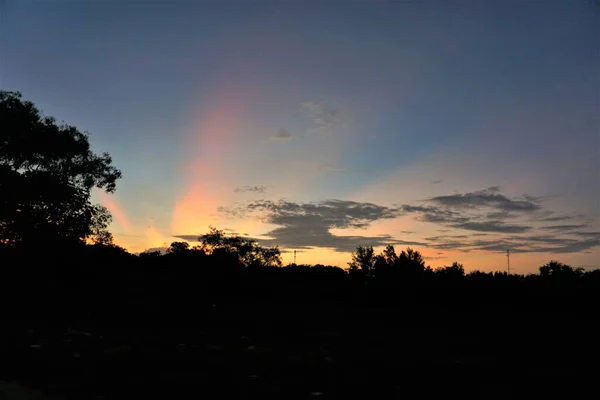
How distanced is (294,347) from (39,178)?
993 inches

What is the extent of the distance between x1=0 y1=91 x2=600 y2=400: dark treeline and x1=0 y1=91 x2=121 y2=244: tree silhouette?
9 centimetres

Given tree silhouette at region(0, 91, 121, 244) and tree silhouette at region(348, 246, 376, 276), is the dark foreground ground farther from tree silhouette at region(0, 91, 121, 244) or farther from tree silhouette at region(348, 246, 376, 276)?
→ tree silhouette at region(348, 246, 376, 276)

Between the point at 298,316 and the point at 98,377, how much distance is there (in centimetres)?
837

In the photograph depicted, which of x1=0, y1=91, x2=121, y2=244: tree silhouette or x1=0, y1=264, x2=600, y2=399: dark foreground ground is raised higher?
x1=0, y1=91, x2=121, y2=244: tree silhouette

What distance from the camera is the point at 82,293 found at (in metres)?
19.4

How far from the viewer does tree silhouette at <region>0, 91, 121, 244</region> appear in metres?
27.6

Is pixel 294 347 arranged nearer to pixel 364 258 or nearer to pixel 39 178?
pixel 39 178

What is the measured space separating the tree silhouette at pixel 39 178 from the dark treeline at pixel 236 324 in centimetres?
9

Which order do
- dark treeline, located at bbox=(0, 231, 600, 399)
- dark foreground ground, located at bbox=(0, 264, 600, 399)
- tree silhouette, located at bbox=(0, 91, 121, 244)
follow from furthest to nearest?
tree silhouette, located at bbox=(0, 91, 121, 244) < dark treeline, located at bbox=(0, 231, 600, 399) < dark foreground ground, located at bbox=(0, 264, 600, 399)

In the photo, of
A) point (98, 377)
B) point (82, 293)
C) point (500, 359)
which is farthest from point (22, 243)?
point (500, 359)

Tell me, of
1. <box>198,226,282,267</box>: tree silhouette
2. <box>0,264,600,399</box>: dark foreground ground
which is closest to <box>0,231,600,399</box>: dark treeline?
<box>0,264,600,399</box>: dark foreground ground

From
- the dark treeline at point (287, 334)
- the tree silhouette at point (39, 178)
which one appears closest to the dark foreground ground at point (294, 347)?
the dark treeline at point (287, 334)

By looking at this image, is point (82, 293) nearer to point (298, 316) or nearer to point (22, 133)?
point (298, 316)

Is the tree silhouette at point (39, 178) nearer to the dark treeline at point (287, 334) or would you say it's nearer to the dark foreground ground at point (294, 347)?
the dark treeline at point (287, 334)
